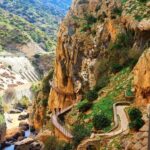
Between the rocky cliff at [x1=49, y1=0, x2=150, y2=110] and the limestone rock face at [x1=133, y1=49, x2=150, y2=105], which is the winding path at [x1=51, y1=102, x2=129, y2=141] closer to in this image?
the limestone rock face at [x1=133, y1=49, x2=150, y2=105]

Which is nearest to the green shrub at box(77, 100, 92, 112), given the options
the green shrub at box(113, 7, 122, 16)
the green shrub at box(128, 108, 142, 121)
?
the green shrub at box(128, 108, 142, 121)

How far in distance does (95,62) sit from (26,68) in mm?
110036

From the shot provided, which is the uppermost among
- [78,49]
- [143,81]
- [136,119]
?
[78,49]

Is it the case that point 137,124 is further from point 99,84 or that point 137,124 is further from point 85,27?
point 85,27

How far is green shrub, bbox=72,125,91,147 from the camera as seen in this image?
1258 inches

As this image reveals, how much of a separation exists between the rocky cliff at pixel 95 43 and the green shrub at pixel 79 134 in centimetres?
1063

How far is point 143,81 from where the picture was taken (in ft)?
111

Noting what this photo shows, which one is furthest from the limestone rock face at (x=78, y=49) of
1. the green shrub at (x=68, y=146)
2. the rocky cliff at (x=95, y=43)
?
the green shrub at (x=68, y=146)

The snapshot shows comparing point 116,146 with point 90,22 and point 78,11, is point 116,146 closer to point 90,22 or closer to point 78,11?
point 90,22

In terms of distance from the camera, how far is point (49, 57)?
531 feet

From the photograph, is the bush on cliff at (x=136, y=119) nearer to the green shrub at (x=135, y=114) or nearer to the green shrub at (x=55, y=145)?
the green shrub at (x=135, y=114)

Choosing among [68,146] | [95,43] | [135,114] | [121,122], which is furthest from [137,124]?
[95,43]

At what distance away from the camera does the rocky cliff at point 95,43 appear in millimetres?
46062

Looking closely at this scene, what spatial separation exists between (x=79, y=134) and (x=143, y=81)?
236 inches
